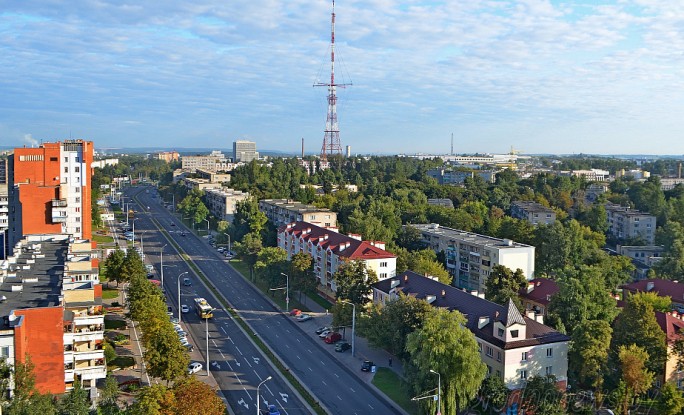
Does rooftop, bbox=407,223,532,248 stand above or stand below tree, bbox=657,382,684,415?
above

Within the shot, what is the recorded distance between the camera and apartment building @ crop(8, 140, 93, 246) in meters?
57.4

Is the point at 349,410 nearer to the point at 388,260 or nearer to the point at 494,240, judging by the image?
the point at 388,260

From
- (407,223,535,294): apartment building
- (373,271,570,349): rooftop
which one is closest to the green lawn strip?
(373,271,570,349): rooftop

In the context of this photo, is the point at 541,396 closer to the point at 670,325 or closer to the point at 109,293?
the point at 670,325

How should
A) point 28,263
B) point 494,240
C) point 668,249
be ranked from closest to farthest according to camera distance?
point 28,263 → point 494,240 → point 668,249

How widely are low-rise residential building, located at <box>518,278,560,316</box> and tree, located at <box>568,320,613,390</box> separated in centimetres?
1086

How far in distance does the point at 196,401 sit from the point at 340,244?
2878cm

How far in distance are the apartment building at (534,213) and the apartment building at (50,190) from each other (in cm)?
5561

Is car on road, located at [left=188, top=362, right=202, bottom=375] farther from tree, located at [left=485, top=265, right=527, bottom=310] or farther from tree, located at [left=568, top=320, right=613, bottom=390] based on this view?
tree, located at [left=485, top=265, right=527, bottom=310]

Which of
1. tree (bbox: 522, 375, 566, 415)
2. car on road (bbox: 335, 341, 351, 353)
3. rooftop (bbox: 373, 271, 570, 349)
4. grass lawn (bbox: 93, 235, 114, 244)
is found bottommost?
car on road (bbox: 335, 341, 351, 353)

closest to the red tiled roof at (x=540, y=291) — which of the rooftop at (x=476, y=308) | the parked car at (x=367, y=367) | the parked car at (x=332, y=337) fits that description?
the rooftop at (x=476, y=308)

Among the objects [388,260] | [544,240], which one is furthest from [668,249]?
[388,260]

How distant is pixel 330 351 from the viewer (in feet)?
130

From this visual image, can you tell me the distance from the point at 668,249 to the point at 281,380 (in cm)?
5071
